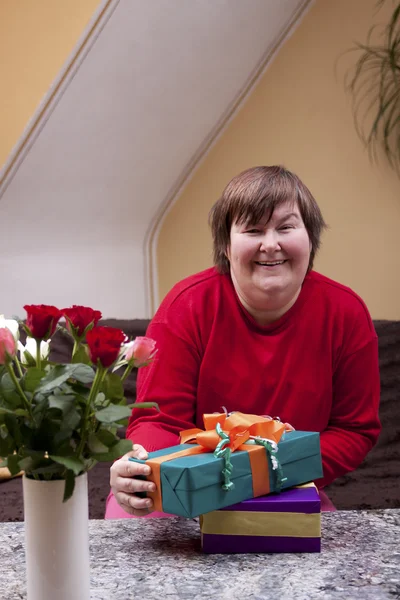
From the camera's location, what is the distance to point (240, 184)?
5.16 ft

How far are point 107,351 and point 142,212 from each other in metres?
2.29

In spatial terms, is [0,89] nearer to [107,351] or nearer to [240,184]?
[240,184]

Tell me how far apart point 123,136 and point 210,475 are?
1.89 m

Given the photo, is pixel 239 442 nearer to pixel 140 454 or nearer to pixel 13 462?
pixel 140 454

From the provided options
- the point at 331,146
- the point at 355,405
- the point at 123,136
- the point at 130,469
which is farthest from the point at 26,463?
the point at 331,146

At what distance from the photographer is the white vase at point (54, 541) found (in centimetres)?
90

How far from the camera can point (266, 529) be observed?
1103 mm

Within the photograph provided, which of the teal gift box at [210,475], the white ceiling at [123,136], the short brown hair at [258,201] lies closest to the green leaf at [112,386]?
the teal gift box at [210,475]

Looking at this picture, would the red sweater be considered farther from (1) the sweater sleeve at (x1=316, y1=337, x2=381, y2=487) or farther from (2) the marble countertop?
(2) the marble countertop

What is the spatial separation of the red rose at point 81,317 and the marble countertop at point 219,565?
0.34 m

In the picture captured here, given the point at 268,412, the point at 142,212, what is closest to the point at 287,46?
the point at 142,212

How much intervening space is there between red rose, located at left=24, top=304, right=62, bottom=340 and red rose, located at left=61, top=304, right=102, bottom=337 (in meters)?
0.04

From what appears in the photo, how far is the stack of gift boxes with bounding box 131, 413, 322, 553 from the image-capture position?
108 centimetres

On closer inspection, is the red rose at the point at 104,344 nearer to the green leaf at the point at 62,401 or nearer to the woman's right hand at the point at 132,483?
the green leaf at the point at 62,401
